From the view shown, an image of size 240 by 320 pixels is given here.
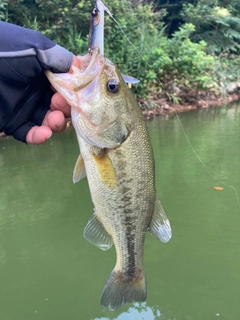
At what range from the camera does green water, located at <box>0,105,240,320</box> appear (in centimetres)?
283

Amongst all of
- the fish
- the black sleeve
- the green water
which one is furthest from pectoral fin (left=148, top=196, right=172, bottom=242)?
the green water

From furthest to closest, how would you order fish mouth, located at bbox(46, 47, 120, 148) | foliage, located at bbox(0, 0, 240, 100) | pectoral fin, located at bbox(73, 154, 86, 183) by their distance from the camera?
foliage, located at bbox(0, 0, 240, 100) < pectoral fin, located at bbox(73, 154, 86, 183) < fish mouth, located at bbox(46, 47, 120, 148)

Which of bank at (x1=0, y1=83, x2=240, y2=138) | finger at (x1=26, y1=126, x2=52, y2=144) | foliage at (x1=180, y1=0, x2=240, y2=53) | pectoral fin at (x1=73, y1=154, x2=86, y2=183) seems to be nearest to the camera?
pectoral fin at (x1=73, y1=154, x2=86, y2=183)

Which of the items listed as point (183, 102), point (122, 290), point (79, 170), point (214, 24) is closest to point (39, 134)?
point (79, 170)

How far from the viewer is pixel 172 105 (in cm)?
1130

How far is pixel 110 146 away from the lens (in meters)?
1.55

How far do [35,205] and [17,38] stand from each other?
307cm

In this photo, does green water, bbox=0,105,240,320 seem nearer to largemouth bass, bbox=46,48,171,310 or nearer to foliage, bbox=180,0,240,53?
largemouth bass, bbox=46,48,171,310

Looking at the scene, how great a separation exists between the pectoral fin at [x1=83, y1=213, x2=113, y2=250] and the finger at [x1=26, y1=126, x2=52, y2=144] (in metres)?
0.46

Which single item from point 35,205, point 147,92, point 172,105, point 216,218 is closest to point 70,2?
point 147,92

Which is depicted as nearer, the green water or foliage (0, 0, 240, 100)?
the green water

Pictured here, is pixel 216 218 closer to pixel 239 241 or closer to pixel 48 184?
pixel 239 241

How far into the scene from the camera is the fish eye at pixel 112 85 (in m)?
1.52

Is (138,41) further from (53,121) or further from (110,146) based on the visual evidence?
(110,146)
